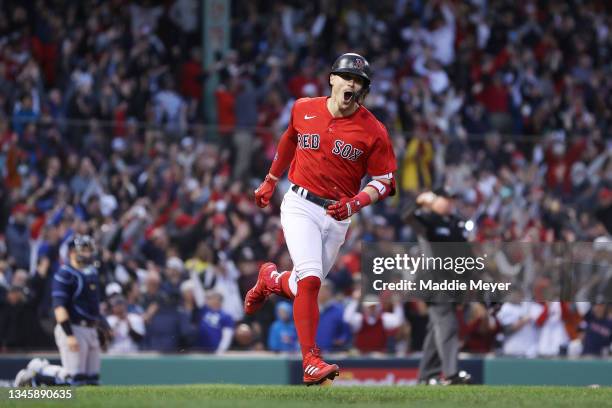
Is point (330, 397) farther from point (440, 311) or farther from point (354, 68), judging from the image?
point (440, 311)

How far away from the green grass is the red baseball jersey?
1.45m

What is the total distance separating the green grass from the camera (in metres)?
8.13

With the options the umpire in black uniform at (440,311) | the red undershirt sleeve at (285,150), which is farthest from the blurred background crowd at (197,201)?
the red undershirt sleeve at (285,150)

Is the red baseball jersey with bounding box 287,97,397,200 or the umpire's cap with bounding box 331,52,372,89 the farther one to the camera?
the red baseball jersey with bounding box 287,97,397,200

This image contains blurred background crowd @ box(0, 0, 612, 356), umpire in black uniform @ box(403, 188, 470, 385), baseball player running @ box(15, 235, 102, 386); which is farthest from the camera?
A: blurred background crowd @ box(0, 0, 612, 356)

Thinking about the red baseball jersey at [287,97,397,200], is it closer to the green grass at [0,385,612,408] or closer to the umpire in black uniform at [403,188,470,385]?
the green grass at [0,385,612,408]

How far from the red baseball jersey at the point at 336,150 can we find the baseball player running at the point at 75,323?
4.59 m

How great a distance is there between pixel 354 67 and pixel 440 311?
4081 millimetres

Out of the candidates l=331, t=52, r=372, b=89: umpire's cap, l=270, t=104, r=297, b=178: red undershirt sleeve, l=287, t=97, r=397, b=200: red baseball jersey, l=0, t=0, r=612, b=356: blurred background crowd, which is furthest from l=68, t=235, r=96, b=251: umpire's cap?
l=331, t=52, r=372, b=89: umpire's cap

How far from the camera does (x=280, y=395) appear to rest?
29.6 feet

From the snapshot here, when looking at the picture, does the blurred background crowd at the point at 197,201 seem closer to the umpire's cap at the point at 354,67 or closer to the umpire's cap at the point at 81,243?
the umpire's cap at the point at 81,243

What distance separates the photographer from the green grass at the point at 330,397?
8.13m

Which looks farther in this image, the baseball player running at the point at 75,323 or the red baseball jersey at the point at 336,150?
the baseball player running at the point at 75,323

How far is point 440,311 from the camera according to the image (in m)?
12.2
